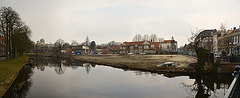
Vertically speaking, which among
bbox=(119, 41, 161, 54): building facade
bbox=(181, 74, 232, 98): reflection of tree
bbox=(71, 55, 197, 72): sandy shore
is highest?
bbox=(119, 41, 161, 54): building facade

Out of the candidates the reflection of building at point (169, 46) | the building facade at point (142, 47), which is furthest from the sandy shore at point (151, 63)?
the reflection of building at point (169, 46)

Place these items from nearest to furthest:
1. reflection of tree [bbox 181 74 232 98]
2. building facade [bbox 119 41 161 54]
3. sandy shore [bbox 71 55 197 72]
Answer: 1. reflection of tree [bbox 181 74 232 98]
2. sandy shore [bbox 71 55 197 72]
3. building facade [bbox 119 41 161 54]

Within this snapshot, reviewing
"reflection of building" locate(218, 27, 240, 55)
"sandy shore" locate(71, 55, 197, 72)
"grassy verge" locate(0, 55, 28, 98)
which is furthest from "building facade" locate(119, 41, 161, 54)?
"grassy verge" locate(0, 55, 28, 98)

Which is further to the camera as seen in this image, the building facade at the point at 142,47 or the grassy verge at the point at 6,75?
the building facade at the point at 142,47

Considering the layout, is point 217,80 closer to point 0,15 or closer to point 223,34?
point 223,34

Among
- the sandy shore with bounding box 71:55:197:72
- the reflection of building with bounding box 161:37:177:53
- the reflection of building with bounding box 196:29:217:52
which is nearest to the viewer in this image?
the reflection of building with bounding box 196:29:217:52

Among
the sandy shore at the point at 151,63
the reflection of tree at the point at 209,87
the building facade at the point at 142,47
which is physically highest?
the building facade at the point at 142,47

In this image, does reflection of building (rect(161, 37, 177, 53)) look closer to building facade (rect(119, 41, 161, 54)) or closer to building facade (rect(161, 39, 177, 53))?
building facade (rect(161, 39, 177, 53))

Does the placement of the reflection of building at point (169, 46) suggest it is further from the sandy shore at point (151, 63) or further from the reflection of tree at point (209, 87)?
the reflection of tree at point (209, 87)

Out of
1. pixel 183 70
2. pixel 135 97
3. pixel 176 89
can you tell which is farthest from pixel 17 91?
pixel 183 70

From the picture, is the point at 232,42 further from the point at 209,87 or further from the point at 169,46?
the point at 169,46

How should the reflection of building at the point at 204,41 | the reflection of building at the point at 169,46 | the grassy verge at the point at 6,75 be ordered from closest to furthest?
the grassy verge at the point at 6,75 < the reflection of building at the point at 204,41 < the reflection of building at the point at 169,46

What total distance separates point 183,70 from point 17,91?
2506cm

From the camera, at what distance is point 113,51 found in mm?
102000
